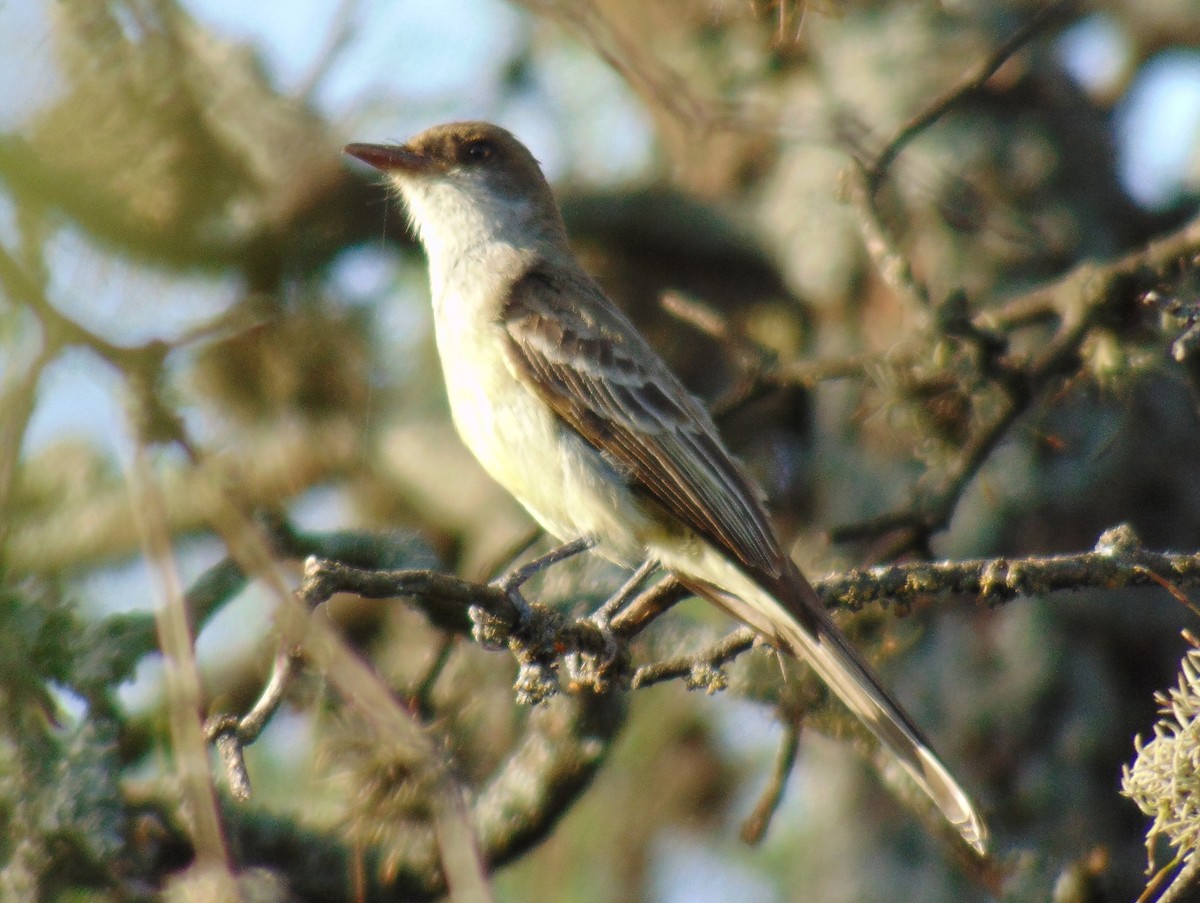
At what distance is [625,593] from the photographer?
445 cm

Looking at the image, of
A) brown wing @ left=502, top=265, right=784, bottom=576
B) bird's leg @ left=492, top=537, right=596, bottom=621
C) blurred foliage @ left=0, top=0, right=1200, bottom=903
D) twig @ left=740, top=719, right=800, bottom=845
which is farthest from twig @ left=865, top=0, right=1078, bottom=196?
twig @ left=740, top=719, right=800, bottom=845

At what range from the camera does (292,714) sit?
18.0ft

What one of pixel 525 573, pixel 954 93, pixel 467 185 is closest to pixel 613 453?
pixel 525 573

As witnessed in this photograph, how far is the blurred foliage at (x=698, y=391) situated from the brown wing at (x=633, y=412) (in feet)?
1.16

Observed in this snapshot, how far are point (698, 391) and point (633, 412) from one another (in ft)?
10.8

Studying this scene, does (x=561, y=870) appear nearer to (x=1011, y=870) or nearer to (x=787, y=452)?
(x=787, y=452)

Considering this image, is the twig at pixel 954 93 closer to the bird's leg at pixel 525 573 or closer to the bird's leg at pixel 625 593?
the bird's leg at pixel 625 593

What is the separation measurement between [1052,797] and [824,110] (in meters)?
3.59

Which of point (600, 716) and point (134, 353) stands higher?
point (134, 353)

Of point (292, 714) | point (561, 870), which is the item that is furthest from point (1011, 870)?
point (561, 870)

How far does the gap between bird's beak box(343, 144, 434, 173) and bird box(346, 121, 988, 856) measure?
11 cm

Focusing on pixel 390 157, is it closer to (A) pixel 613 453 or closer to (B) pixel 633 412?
(B) pixel 633 412

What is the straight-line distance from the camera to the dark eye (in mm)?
5715

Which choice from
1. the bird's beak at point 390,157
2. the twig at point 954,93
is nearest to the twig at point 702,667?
the twig at point 954,93
